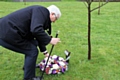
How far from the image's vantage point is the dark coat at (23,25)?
254 centimetres

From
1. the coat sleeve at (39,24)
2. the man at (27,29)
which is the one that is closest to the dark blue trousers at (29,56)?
the man at (27,29)

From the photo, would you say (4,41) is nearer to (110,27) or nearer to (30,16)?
(30,16)

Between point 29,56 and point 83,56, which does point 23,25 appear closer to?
point 29,56

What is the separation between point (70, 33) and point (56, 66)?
242 cm

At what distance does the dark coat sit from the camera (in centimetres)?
254

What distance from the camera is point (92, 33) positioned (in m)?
5.43

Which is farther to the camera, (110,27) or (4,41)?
(110,27)

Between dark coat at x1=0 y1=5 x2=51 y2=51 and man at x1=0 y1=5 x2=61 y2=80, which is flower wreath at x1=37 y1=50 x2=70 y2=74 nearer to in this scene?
man at x1=0 y1=5 x2=61 y2=80

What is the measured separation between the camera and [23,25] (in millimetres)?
2619

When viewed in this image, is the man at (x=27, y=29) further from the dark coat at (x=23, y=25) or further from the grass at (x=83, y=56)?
the grass at (x=83, y=56)

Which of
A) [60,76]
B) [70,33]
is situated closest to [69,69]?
[60,76]

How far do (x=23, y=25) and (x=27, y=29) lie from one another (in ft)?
0.26

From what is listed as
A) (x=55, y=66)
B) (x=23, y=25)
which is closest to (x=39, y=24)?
(x=23, y=25)

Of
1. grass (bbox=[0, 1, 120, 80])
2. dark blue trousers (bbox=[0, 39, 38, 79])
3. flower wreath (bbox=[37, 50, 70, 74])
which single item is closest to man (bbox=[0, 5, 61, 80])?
dark blue trousers (bbox=[0, 39, 38, 79])
